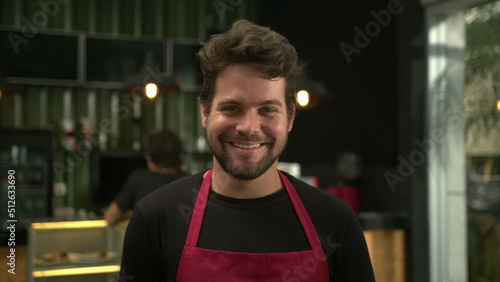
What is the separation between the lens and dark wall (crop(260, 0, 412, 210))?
4.25 meters

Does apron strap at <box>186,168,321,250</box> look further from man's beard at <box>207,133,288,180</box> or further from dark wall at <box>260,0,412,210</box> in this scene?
dark wall at <box>260,0,412,210</box>

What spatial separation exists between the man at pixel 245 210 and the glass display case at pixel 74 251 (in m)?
2.36

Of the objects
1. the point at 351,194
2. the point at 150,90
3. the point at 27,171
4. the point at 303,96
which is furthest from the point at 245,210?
the point at 27,171

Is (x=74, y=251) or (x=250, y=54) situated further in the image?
(x=74, y=251)

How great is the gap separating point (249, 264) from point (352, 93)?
3.50 meters

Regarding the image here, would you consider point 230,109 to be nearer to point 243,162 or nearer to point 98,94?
point 243,162

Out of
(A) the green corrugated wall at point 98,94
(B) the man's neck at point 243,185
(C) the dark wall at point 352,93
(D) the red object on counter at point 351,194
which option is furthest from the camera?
(A) the green corrugated wall at point 98,94

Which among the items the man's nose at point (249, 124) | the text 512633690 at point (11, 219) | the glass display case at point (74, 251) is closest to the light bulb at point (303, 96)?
the glass display case at point (74, 251)

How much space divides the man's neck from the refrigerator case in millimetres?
3952

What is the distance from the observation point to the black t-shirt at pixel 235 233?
140cm

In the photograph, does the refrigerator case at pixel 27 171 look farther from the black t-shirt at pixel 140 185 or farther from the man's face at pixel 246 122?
the man's face at pixel 246 122

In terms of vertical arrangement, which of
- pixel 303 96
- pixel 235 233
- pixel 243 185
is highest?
pixel 303 96

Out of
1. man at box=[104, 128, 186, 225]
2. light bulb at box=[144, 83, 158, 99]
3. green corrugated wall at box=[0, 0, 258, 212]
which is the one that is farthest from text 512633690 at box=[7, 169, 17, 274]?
light bulb at box=[144, 83, 158, 99]

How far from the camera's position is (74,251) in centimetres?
380
